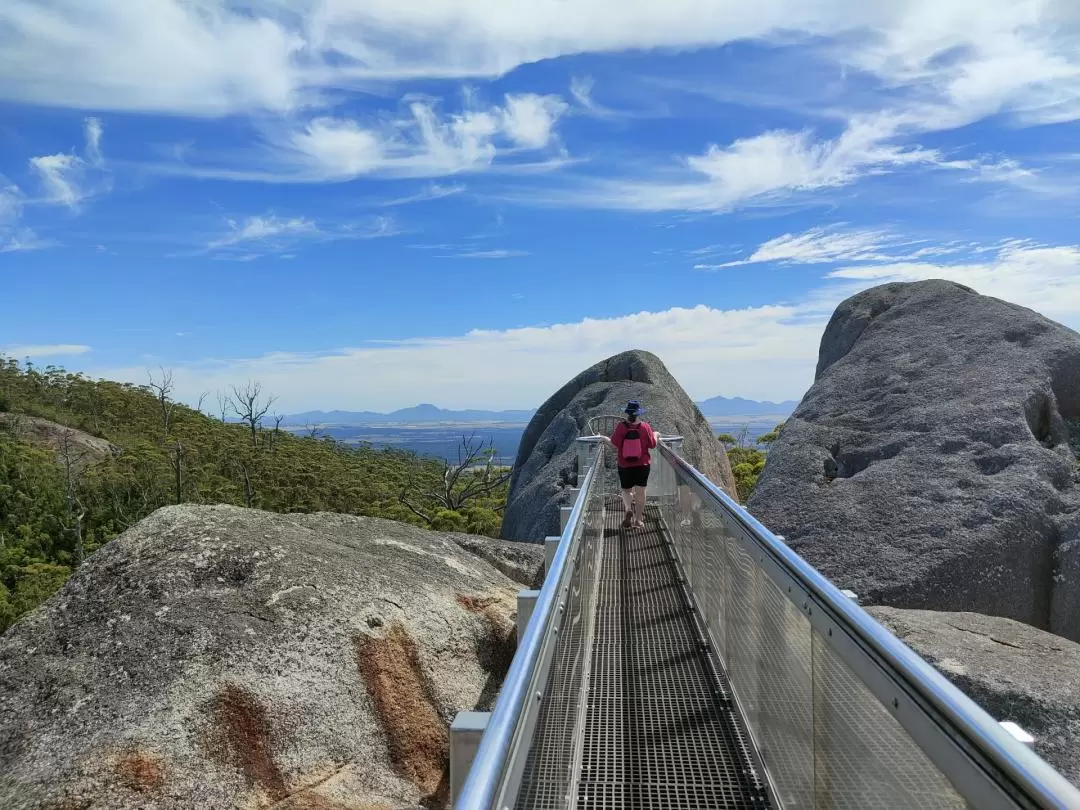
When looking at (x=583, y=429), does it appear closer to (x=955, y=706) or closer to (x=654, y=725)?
(x=654, y=725)

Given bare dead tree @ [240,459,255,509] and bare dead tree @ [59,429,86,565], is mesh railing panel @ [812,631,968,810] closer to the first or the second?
bare dead tree @ [59,429,86,565]

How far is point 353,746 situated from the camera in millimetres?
5547

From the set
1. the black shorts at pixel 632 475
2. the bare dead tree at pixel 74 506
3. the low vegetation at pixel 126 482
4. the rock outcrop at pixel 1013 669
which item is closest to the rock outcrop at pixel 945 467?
the black shorts at pixel 632 475

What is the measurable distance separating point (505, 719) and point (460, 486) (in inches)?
1935

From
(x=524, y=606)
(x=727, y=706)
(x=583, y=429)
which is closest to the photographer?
(x=727, y=706)

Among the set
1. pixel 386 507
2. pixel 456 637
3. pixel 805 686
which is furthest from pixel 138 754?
pixel 386 507

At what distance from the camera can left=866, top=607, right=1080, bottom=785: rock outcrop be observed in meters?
6.03

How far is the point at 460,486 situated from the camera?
50781 mm

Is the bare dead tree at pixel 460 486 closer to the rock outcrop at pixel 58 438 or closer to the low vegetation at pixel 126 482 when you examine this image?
the low vegetation at pixel 126 482

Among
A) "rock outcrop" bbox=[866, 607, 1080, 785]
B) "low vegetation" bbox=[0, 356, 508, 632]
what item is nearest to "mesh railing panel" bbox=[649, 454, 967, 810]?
"rock outcrop" bbox=[866, 607, 1080, 785]

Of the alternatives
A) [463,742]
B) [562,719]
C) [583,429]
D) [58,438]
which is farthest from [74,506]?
[463,742]

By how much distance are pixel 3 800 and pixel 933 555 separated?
405 inches

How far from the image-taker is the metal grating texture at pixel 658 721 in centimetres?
405

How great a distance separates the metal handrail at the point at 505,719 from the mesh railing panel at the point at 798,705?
1.04 meters
